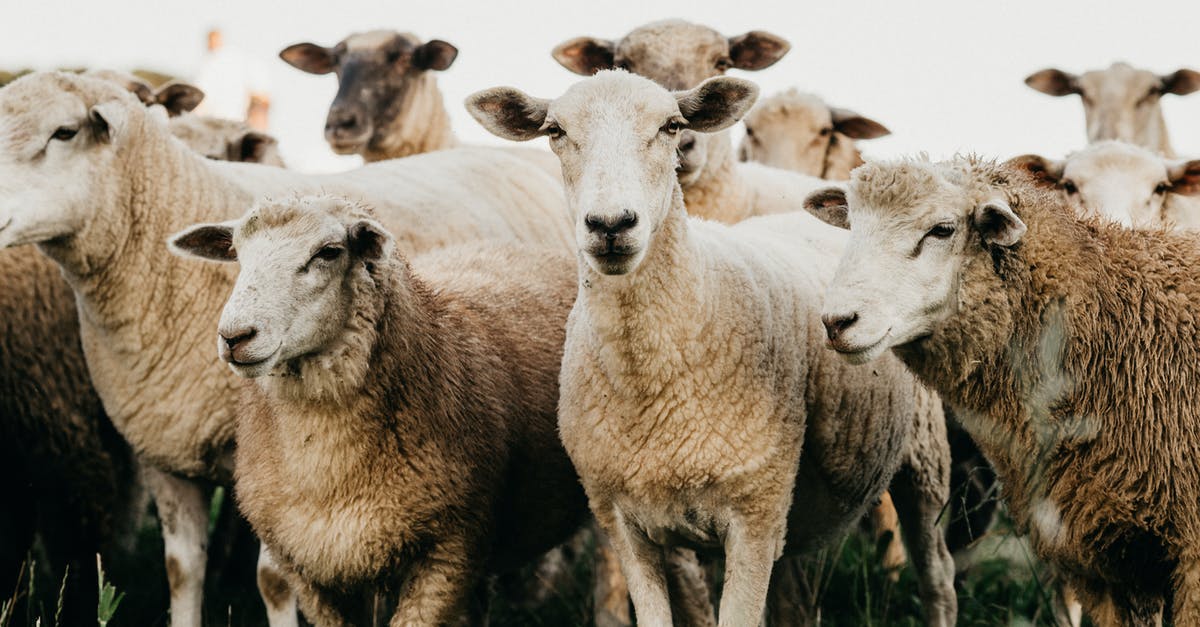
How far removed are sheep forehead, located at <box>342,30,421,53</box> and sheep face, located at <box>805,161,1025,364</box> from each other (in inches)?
179

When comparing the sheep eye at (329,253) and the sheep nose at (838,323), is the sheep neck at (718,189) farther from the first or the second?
the sheep nose at (838,323)

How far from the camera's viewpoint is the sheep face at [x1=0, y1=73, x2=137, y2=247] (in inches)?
178

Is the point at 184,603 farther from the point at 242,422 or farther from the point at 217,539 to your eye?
the point at 217,539

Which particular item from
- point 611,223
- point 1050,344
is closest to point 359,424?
point 611,223

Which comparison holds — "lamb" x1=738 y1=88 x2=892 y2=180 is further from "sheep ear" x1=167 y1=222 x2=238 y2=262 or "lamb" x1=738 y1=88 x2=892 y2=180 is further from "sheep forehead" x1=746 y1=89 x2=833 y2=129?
"sheep ear" x1=167 y1=222 x2=238 y2=262

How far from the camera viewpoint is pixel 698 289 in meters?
3.80

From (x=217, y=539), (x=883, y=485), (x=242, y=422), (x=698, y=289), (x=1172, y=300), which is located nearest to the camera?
(x=1172, y=300)

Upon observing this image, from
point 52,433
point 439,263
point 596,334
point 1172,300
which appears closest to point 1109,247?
point 1172,300

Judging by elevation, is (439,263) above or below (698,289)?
below

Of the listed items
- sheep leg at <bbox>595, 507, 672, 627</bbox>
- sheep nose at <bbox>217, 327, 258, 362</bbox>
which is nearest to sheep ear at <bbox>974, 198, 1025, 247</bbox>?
sheep leg at <bbox>595, 507, 672, 627</bbox>

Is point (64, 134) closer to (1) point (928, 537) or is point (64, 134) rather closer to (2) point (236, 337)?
(2) point (236, 337)

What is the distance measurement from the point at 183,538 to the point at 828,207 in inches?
100

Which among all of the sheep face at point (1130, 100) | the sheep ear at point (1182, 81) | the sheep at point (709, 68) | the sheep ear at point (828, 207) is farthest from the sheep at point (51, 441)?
the sheep ear at point (1182, 81)

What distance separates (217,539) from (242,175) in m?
1.79
